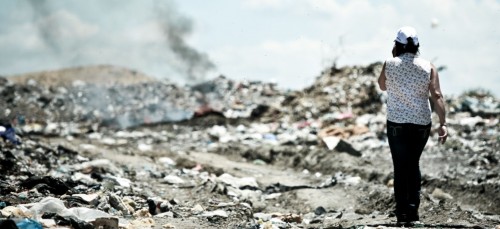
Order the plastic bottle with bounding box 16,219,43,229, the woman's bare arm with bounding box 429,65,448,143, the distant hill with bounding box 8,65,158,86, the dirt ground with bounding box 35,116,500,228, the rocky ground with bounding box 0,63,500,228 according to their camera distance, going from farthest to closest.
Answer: the distant hill with bounding box 8,65,158,86 → the dirt ground with bounding box 35,116,500,228 → the rocky ground with bounding box 0,63,500,228 → the woman's bare arm with bounding box 429,65,448,143 → the plastic bottle with bounding box 16,219,43,229

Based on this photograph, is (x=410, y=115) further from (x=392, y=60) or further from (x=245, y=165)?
(x=245, y=165)

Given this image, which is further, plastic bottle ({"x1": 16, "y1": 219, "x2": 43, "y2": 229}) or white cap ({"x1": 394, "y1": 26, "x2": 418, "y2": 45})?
white cap ({"x1": 394, "y1": 26, "x2": 418, "y2": 45})

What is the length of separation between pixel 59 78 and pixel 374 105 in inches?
848

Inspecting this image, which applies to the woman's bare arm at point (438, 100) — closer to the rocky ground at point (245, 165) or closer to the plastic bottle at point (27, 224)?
the rocky ground at point (245, 165)

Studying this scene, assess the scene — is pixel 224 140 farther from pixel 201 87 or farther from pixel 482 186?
pixel 201 87

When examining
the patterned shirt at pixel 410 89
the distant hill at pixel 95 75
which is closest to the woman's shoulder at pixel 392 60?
the patterned shirt at pixel 410 89

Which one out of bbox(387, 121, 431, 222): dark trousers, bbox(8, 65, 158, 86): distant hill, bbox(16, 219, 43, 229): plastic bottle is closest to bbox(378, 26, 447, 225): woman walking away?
bbox(387, 121, 431, 222): dark trousers

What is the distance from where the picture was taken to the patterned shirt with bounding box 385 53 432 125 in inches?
140

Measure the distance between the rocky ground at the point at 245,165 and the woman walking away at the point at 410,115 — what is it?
0.24 metres

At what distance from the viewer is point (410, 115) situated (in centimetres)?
355

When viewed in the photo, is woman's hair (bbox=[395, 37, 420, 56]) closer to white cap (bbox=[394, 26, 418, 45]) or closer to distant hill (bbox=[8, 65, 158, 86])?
white cap (bbox=[394, 26, 418, 45])

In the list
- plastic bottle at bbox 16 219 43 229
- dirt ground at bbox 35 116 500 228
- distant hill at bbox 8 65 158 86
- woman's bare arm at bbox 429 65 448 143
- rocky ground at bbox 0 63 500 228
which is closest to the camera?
plastic bottle at bbox 16 219 43 229

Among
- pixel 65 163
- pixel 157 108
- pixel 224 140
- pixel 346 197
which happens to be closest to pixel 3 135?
pixel 65 163

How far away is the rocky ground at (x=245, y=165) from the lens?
12.7 feet
